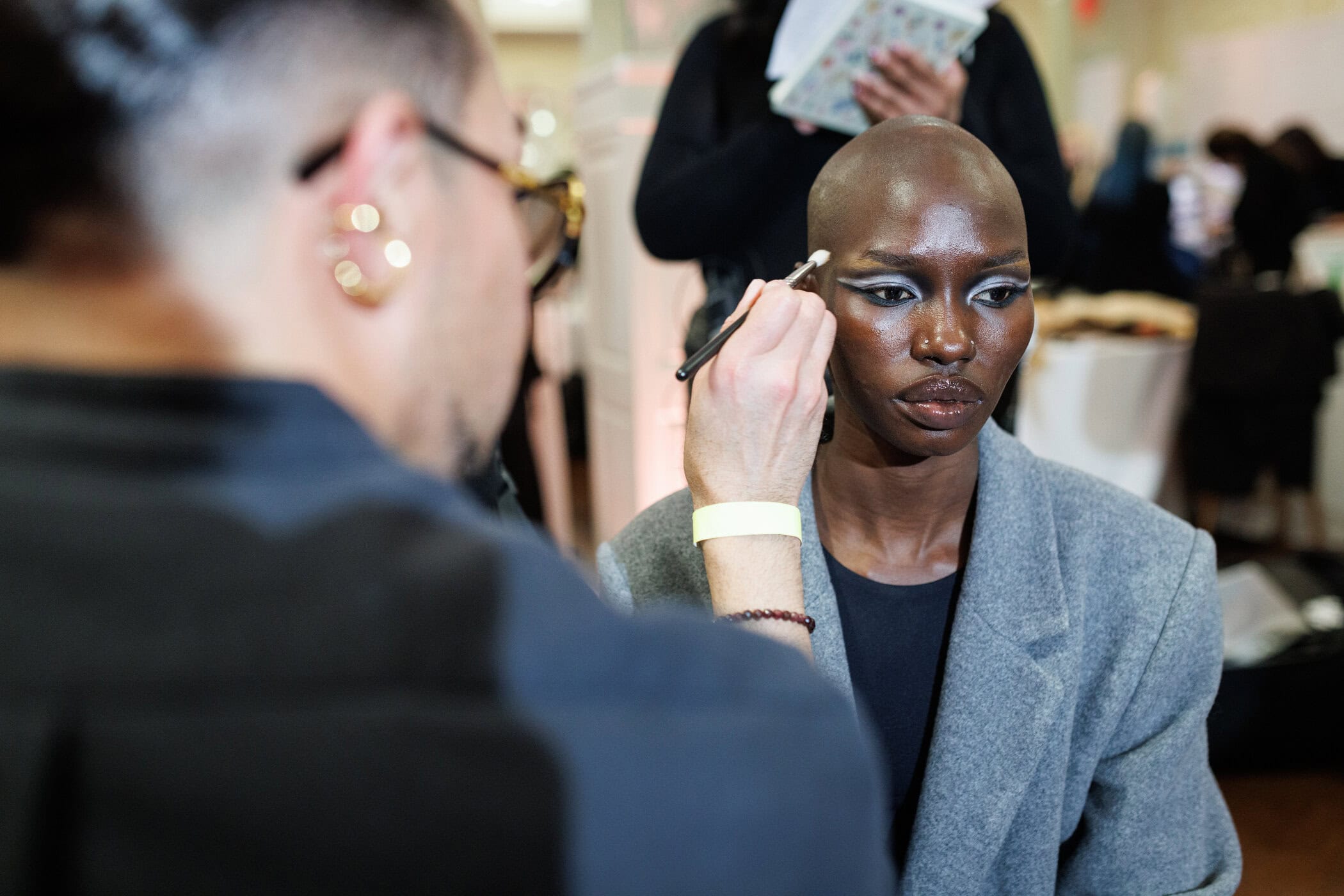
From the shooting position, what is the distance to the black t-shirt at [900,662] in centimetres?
97

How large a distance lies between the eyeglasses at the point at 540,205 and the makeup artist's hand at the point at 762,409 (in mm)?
154

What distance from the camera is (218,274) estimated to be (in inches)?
16.9

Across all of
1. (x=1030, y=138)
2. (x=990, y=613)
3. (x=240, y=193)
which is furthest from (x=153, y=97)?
(x=1030, y=138)

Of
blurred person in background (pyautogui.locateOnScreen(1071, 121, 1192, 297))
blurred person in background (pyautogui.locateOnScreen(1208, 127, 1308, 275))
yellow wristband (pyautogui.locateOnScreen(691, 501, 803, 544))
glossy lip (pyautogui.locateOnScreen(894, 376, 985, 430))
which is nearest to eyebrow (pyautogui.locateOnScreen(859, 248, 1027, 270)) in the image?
glossy lip (pyautogui.locateOnScreen(894, 376, 985, 430))

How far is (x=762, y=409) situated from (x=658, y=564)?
341 millimetres

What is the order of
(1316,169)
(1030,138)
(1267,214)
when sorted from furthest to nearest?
(1316,169)
(1267,214)
(1030,138)

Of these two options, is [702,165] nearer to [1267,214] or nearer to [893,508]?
[893,508]

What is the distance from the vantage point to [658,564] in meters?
1.02

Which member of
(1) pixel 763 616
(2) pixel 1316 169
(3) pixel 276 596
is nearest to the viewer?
(3) pixel 276 596

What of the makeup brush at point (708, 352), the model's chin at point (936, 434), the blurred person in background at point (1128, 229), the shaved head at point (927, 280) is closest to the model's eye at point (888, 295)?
the shaved head at point (927, 280)

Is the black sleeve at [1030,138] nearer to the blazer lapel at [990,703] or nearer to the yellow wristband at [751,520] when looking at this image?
the blazer lapel at [990,703]

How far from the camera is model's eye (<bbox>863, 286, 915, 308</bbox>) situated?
0.94 metres

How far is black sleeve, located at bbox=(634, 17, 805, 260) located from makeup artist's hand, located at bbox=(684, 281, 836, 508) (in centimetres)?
55

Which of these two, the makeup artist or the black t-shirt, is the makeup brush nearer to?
the makeup artist
